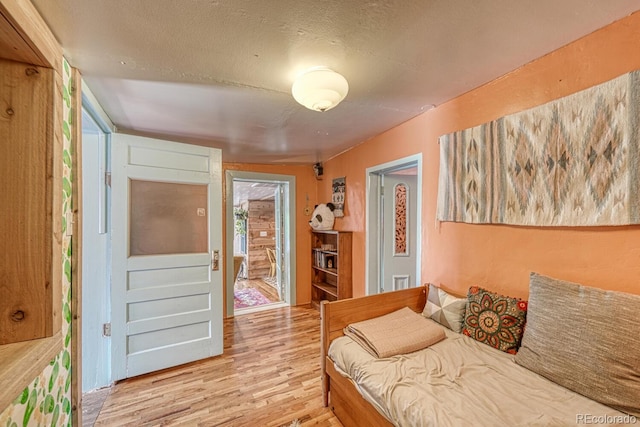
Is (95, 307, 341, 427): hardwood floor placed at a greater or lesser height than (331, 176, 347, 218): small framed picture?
lesser

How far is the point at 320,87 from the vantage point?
142 centimetres

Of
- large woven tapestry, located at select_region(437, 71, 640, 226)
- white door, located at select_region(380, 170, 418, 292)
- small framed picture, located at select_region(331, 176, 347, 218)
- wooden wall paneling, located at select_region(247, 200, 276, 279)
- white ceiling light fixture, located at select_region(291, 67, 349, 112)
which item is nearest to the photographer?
large woven tapestry, located at select_region(437, 71, 640, 226)

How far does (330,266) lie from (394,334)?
2085 mm

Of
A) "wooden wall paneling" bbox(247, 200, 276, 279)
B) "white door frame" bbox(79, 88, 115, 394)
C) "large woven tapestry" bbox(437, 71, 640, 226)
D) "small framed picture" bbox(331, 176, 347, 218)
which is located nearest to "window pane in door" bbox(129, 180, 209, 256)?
"white door frame" bbox(79, 88, 115, 394)

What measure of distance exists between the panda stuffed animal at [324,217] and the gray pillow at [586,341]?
2.50m

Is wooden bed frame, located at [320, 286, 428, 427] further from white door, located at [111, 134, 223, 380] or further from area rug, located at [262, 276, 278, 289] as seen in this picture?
area rug, located at [262, 276, 278, 289]

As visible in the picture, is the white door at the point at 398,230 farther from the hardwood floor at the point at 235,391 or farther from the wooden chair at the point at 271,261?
the wooden chair at the point at 271,261

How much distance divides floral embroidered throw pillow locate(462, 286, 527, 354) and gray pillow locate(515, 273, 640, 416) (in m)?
0.09

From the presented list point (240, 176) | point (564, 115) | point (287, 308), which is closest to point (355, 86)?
point (564, 115)

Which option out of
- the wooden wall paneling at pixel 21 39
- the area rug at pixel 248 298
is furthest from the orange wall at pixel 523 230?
the area rug at pixel 248 298

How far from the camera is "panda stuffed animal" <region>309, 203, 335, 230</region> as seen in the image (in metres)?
3.63

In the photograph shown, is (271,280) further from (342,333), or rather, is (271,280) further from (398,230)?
(342,333)

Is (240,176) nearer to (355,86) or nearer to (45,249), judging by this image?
(355,86)

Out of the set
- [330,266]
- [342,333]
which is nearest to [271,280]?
[330,266]
